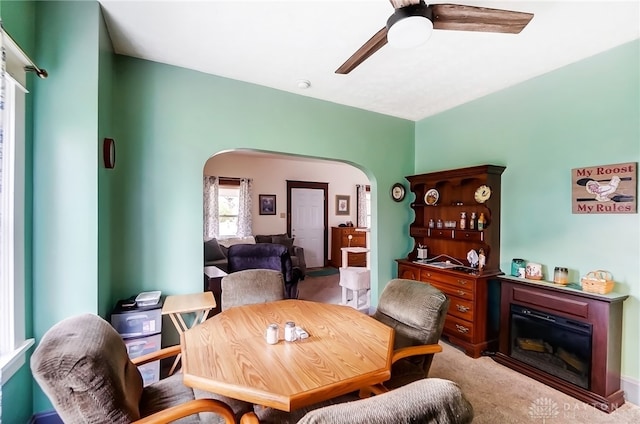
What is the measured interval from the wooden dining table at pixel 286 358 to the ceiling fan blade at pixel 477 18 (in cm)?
174

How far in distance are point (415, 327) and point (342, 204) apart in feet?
19.4

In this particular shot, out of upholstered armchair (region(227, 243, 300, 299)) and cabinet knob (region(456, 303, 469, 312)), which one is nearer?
cabinet knob (region(456, 303, 469, 312))

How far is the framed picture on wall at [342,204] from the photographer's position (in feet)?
25.3

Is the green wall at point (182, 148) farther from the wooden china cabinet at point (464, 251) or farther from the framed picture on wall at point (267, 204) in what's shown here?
the framed picture on wall at point (267, 204)

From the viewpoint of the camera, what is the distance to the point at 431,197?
3.78 metres

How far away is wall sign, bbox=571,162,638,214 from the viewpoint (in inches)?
88.3

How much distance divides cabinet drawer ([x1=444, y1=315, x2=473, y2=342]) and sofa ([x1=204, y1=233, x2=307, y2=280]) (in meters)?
2.43

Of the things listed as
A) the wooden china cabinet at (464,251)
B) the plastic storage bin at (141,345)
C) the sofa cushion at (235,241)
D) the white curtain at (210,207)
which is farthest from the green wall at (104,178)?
the white curtain at (210,207)

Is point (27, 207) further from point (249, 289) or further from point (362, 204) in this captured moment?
point (362, 204)

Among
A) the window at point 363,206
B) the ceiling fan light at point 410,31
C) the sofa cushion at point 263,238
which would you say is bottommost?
the sofa cushion at point 263,238

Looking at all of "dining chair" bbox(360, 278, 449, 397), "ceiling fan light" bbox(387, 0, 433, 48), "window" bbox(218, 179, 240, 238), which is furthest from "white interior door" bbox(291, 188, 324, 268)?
"ceiling fan light" bbox(387, 0, 433, 48)

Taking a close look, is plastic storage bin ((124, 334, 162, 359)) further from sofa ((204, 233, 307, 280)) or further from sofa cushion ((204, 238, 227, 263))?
sofa cushion ((204, 238, 227, 263))

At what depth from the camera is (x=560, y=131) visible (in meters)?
2.67

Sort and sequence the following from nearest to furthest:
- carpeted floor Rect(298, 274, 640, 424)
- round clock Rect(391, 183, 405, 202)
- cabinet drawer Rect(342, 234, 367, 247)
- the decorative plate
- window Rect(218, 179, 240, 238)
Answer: carpeted floor Rect(298, 274, 640, 424), the decorative plate, round clock Rect(391, 183, 405, 202), window Rect(218, 179, 240, 238), cabinet drawer Rect(342, 234, 367, 247)
